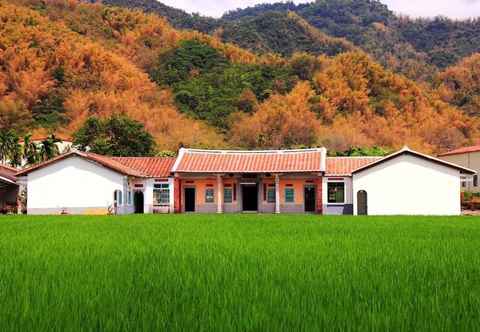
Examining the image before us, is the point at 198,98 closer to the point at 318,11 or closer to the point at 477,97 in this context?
the point at 477,97

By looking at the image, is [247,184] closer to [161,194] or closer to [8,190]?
[161,194]

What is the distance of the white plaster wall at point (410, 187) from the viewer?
97.5ft

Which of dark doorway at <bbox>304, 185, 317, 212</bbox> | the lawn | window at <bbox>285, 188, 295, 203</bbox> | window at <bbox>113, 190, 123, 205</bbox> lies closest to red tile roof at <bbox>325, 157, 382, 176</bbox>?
dark doorway at <bbox>304, 185, 317, 212</bbox>

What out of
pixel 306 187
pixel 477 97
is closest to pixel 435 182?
pixel 306 187

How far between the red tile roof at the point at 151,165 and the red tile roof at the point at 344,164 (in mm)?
8384

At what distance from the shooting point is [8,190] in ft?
111

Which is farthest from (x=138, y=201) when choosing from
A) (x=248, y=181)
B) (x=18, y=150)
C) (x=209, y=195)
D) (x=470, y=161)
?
(x=470, y=161)

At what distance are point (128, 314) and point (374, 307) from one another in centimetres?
204

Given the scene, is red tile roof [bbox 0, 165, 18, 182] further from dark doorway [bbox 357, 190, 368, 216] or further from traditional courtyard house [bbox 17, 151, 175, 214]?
Result: dark doorway [bbox 357, 190, 368, 216]

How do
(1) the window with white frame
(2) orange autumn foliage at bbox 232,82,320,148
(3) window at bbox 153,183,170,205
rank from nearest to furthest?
(3) window at bbox 153,183,170,205 → (1) the window with white frame → (2) orange autumn foliage at bbox 232,82,320,148

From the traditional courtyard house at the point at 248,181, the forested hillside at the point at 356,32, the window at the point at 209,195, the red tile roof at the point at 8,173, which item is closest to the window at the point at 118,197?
the traditional courtyard house at the point at 248,181

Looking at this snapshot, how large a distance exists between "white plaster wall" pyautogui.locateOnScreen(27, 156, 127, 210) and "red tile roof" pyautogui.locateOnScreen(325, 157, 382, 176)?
10459mm

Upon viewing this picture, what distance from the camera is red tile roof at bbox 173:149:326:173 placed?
1294 inches

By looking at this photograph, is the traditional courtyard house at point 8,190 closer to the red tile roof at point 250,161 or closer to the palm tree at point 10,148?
the palm tree at point 10,148
